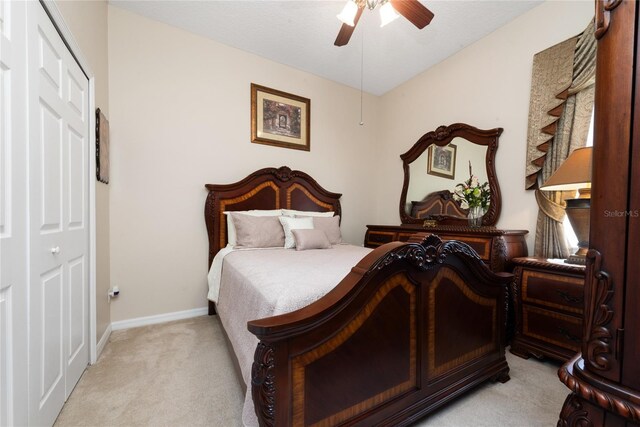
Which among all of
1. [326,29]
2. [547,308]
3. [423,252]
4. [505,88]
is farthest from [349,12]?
[547,308]

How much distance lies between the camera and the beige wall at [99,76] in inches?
71.7

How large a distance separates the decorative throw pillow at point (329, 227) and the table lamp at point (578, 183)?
1917 millimetres

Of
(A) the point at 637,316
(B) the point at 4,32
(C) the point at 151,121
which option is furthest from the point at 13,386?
(C) the point at 151,121

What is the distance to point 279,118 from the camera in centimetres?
338

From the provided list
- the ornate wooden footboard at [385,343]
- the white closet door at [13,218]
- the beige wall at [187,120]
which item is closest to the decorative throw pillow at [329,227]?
the beige wall at [187,120]

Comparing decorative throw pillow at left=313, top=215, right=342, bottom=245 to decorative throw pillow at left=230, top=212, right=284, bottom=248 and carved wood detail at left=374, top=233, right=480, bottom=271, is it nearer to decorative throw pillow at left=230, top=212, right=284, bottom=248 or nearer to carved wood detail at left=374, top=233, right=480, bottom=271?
decorative throw pillow at left=230, top=212, right=284, bottom=248

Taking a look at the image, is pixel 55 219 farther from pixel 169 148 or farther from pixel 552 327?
pixel 552 327

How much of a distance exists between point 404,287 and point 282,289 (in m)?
0.60

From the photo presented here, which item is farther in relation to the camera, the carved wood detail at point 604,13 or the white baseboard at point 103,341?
the white baseboard at point 103,341

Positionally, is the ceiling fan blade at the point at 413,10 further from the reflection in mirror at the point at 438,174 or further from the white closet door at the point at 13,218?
the white closet door at the point at 13,218

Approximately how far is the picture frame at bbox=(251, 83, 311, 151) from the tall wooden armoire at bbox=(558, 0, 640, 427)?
3105 millimetres

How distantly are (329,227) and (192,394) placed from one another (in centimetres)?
195

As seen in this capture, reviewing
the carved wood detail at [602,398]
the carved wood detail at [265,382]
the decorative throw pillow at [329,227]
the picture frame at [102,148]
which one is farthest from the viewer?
the decorative throw pillow at [329,227]

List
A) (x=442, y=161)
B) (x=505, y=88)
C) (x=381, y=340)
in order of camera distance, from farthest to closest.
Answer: (x=442, y=161)
(x=505, y=88)
(x=381, y=340)
